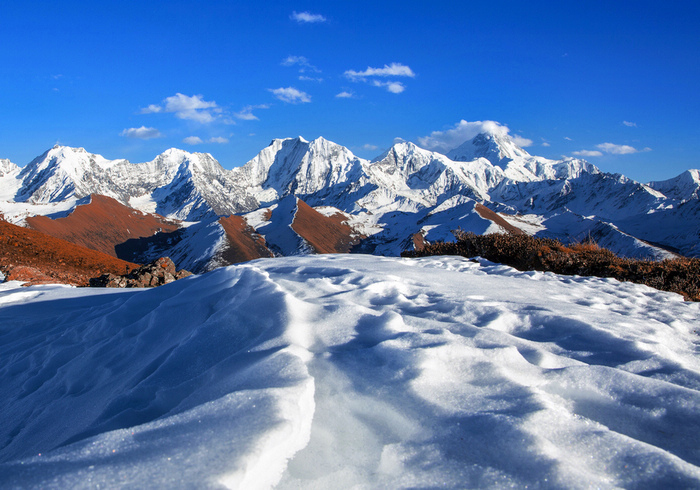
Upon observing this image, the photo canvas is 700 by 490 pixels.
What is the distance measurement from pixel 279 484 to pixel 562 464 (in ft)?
3.85

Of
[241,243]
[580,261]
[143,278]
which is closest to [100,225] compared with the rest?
[241,243]

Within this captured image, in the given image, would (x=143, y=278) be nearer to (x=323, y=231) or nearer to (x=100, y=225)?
(x=323, y=231)

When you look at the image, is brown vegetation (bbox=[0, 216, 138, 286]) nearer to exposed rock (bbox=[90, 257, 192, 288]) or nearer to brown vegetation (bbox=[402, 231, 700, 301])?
exposed rock (bbox=[90, 257, 192, 288])

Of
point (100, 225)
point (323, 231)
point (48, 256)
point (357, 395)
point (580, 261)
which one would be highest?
point (580, 261)

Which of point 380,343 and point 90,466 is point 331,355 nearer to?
point 380,343

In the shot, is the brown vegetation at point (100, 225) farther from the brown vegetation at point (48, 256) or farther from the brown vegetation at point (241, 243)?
the brown vegetation at point (48, 256)

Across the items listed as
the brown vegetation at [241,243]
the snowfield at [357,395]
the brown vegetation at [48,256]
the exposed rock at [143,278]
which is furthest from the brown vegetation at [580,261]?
the brown vegetation at [241,243]

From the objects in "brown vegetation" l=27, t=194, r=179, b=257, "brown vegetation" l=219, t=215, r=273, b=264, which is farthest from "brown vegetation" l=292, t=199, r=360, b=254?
"brown vegetation" l=27, t=194, r=179, b=257

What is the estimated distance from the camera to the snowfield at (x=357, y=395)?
1.51m

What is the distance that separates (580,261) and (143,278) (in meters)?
12.0

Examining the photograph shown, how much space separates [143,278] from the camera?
1112 cm

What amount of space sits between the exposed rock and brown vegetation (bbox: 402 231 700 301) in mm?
8610

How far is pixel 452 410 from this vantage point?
1.91 meters

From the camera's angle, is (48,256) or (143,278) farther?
(48,256)
